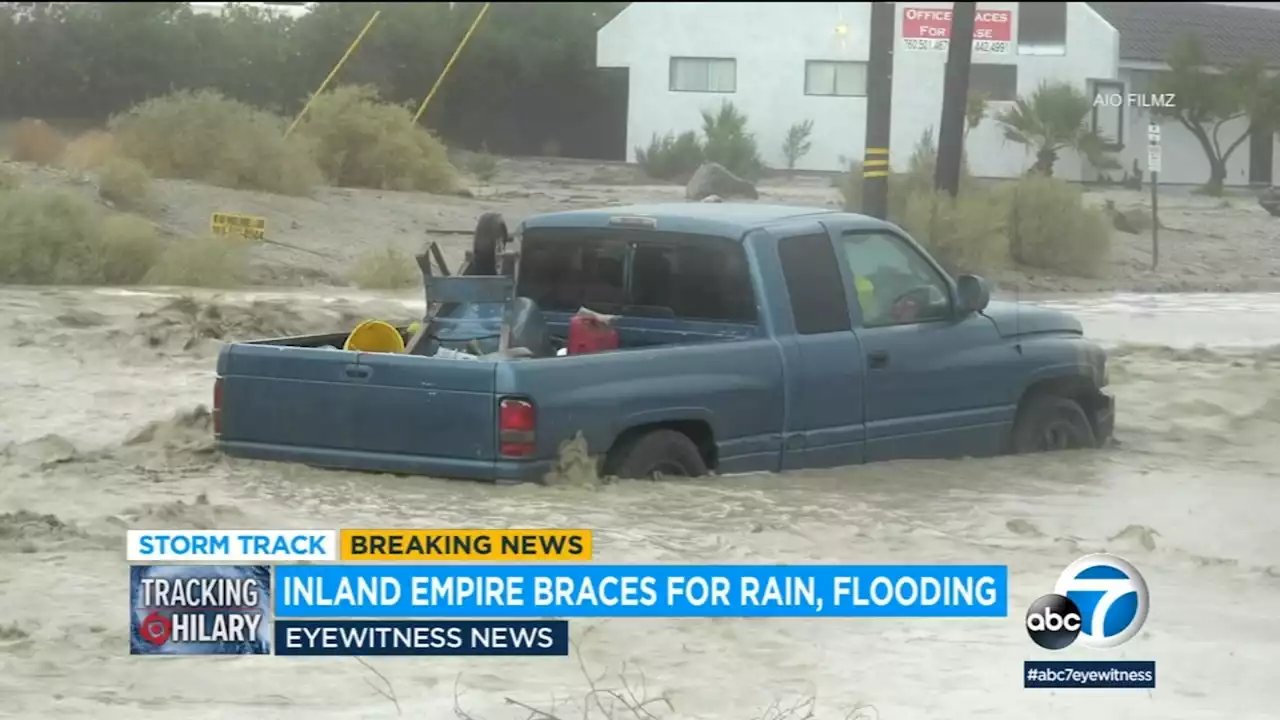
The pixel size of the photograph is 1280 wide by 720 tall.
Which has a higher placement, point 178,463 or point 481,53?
point 481,53

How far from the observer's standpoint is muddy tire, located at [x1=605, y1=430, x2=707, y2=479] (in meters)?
9.57

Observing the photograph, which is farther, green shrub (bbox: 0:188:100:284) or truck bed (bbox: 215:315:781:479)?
green shrub (bbox: 0:188:100:284)

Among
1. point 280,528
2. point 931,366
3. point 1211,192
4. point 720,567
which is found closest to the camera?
point 720,567

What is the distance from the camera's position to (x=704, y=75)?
2219 centimetres

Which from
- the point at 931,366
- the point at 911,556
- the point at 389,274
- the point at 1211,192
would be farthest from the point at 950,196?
the point at 911,556

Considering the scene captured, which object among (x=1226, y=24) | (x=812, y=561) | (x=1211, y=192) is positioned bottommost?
(x=812, y=561)

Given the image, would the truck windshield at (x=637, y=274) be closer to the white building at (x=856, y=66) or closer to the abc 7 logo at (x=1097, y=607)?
the white building at (x=856, y=66)

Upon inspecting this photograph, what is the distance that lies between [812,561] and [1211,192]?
4.19 meters

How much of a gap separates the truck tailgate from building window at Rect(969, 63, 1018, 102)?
7.09 m

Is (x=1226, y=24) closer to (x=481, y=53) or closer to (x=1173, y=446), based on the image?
(x=1173, y=446)

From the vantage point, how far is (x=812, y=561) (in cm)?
908

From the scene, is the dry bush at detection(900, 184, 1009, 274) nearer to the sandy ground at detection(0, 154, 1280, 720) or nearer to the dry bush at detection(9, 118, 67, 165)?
the sandy ground at detection(0, 154, 1280, 720)

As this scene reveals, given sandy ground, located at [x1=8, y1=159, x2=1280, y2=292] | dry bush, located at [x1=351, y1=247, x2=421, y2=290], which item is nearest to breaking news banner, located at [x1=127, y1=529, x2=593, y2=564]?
sandy ground, located at [x1=8, y1=159, x2=1280, y2=292]

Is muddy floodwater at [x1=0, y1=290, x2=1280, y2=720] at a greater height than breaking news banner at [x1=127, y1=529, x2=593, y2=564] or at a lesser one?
lesser
